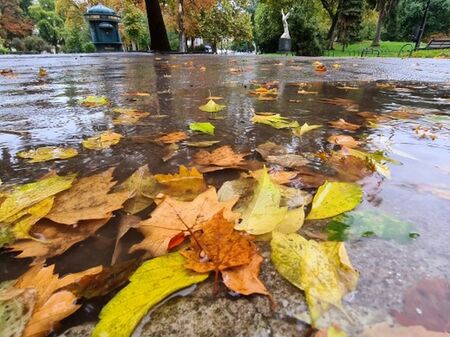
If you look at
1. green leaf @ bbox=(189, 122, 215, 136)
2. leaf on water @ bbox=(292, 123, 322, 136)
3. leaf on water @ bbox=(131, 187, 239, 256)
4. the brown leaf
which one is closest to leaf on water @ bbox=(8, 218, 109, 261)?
leaf on water @ bbox=(131, 187, 239, 256)

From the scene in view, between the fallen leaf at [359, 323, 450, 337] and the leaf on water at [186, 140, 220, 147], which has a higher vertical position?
the fallen leaf at [359, 323, 450, 337]

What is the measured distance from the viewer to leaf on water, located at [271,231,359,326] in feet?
1.54

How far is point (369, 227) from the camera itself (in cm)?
65

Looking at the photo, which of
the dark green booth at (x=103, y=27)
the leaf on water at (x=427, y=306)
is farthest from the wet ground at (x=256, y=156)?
the dark green booth at (x=103, y=27)

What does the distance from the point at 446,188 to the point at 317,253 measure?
1.79 feet

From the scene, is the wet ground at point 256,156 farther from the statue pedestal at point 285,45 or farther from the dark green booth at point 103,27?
the statue pedestal at point 285,45

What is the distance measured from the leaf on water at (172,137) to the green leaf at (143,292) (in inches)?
29.6

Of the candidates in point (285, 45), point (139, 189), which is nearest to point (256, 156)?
point (139, 189)

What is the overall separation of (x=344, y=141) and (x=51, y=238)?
3.55 feet

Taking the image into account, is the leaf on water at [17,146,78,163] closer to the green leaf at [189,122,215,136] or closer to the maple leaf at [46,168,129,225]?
the maple leaf at [46,168,129,225]

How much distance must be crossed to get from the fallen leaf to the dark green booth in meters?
18.5

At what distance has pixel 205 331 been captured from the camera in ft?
1.40

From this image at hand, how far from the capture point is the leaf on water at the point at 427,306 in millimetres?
430

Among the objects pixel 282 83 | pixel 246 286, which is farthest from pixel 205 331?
pixel 282 83
